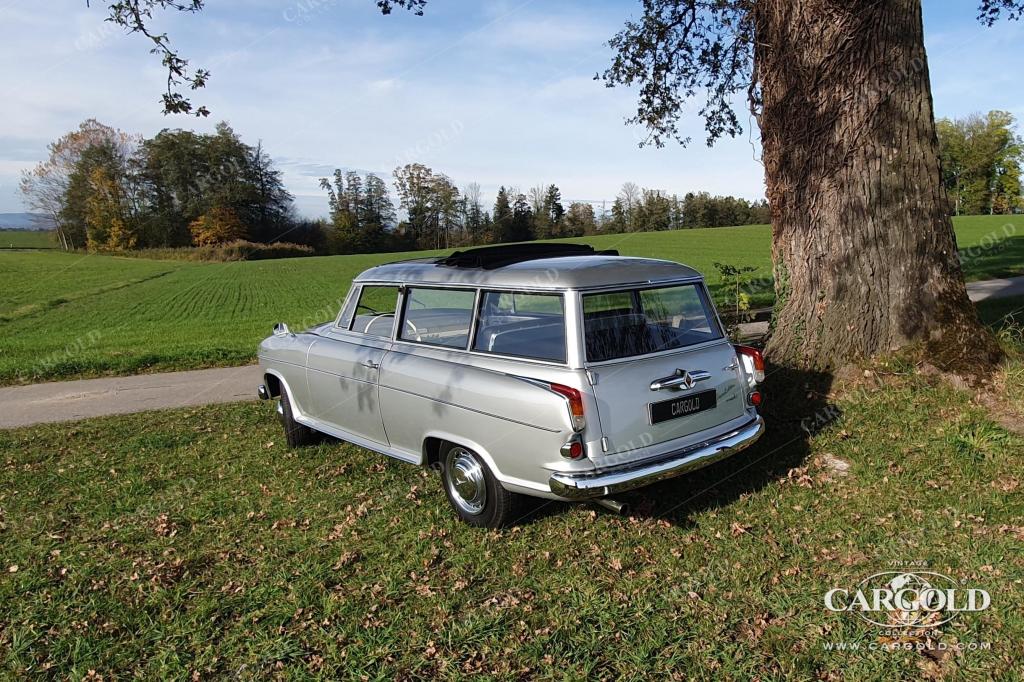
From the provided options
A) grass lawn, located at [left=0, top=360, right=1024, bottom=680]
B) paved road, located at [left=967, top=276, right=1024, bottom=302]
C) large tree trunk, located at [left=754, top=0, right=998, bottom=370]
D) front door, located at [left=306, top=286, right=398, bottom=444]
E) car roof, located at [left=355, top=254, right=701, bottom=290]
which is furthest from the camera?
paved road, located at [left=967, top=276, right=1024, bottom=302]

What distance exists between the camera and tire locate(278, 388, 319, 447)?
6.20 m

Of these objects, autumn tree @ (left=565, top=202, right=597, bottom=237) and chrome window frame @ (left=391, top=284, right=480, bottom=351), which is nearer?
chrome window frame @ (left=391, top=284, right=480, bottom=351)

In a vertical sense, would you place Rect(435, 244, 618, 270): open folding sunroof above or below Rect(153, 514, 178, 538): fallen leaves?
above

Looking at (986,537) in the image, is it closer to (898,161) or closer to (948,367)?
(948,367)

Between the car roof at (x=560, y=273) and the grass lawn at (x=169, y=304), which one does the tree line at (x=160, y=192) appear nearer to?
the grass lawn at (x=169, y=304)

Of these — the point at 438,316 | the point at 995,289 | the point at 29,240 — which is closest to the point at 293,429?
Answer: the point at 438,316

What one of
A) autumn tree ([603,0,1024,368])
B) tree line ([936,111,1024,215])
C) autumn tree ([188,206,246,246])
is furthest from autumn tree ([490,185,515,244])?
autumn tree ([603,0,1024,368])

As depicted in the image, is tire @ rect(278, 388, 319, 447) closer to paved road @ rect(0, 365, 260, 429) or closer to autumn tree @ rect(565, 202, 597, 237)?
paved road @ rect(0, 365, 260, 429)

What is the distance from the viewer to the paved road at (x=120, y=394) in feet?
27.3

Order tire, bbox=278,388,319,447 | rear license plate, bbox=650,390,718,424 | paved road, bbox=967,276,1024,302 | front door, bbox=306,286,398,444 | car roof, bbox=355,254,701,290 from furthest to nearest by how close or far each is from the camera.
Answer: paved road, bbox=967,276,1024,302 → tire, bbox=278,388,319,447 → front door, bbox=306,286,398,444 → car roof, bbox=355,254,701,290 → rear license plate, bbox=650,390,718,424

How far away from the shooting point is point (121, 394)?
9.30m

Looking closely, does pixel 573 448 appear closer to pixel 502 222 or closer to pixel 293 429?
pixel 293 429

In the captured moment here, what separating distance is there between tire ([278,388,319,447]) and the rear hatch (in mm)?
3361

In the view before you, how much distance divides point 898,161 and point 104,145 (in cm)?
7557
